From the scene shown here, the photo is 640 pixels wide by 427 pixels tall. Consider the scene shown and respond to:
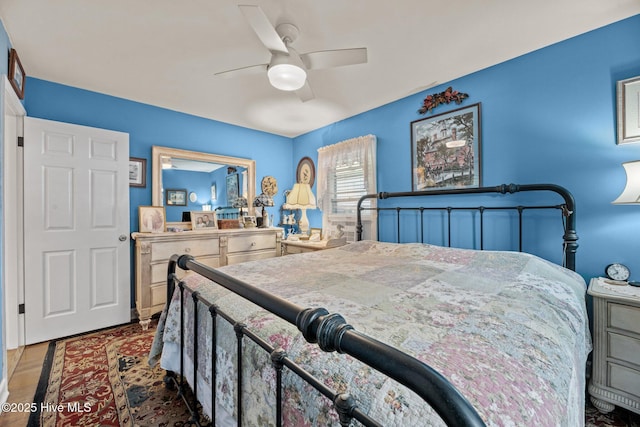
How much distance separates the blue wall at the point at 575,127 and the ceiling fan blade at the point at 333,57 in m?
1.35

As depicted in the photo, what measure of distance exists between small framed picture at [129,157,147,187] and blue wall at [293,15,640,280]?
3408 millimetres

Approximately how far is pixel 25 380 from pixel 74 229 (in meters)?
1.25

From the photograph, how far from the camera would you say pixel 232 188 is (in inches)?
152

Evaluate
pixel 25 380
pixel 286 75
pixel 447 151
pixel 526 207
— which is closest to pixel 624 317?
pixel 526 207

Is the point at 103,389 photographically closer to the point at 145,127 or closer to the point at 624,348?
the point at 145,127

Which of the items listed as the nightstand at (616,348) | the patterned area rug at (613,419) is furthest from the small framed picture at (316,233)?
the patterned area rug at (613,419)

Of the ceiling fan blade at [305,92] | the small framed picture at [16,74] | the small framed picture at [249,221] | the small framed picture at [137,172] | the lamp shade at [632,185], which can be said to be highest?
the small framed picture at [16,74]

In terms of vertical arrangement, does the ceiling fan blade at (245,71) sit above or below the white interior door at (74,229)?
above

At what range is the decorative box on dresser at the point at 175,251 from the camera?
9.12 feet

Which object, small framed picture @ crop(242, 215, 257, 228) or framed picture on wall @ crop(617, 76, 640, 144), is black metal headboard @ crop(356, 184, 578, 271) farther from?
small framed picture @ crop(242, 215, 257, 228)

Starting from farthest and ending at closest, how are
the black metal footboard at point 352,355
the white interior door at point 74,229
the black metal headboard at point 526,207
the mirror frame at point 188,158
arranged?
the mirror frame at point 188,158 < the white interior door at point 74,229 < the black metal headboard at point 526,207 < the black metal footboard at point 352,355

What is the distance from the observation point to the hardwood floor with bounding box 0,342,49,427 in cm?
156

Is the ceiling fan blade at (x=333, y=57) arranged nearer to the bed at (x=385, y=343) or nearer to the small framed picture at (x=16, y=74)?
the bed at (x=385, y=343)

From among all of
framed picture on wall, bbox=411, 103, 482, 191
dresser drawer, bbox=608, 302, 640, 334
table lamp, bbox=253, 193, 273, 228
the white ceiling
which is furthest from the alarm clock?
table lamp, bbox=253, 193, 273, 228
